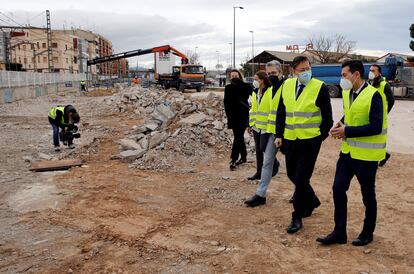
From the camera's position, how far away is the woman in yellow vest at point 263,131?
5.60m

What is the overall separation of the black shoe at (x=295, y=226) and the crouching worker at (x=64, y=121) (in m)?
6.30

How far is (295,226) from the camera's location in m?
4.74

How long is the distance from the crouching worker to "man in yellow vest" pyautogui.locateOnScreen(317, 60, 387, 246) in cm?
688

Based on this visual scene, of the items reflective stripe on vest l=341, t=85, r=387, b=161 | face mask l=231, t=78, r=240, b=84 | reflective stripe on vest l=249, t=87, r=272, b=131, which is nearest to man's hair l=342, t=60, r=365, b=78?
reflective stripe on vest l=341, t=85, r=387, b=161

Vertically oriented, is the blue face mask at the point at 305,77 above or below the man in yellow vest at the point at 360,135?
above

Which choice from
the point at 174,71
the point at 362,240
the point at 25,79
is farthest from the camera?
the point at 174,71

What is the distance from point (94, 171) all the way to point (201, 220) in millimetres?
3645

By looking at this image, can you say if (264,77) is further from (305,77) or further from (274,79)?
(305,77)

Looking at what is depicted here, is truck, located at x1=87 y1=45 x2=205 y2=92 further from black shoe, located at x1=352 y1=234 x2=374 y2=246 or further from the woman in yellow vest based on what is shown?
black shoe, located at x1=352 y1=234 x2=374 y2=246

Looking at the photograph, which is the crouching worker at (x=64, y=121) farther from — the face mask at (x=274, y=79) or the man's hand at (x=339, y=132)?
the man's hand at (x=339, y=132)

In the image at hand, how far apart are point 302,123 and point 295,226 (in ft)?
3.99

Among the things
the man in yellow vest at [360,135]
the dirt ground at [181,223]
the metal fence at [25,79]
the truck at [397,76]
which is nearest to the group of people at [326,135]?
the man in yellow vest at [360,135]

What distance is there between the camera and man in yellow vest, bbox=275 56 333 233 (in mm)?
4484

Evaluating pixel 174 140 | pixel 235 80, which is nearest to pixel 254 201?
pixel 235 80
